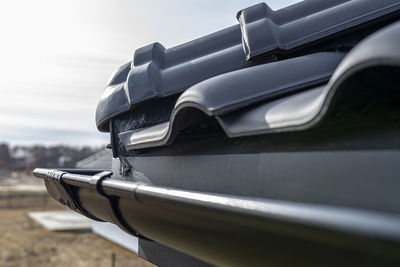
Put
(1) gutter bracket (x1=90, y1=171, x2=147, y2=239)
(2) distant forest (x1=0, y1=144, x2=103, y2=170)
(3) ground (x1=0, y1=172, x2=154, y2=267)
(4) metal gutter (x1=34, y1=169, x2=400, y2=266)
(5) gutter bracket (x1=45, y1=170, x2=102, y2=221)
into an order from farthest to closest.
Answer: (2) distant forest (x1=0, y1=144, x2=103, y2=170), (3) ground (x1=0, y1=172, x2=154, y2=267), (5) gutter bracket (x1=45, y1=170, x2=102, y2=221), (1) gutter bracket (x1=90, y1=171, x2=147, y2=239), (4) metal gutter (x1=34, y1=169, x2=400, y2=266)

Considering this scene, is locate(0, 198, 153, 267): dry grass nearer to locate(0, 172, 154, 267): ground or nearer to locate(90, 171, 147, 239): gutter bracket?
locate(0, 172, 154, 267): ground

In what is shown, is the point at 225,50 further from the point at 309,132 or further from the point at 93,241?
the point at 93,241

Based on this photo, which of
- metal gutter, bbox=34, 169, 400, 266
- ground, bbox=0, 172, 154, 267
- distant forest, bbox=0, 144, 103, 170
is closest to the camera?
metal gutter, bbox=34, 169, 400, 266

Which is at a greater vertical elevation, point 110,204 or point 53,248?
point 110,204

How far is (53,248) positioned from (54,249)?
0.13m

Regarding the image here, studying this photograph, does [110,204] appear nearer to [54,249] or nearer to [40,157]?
[54,249]

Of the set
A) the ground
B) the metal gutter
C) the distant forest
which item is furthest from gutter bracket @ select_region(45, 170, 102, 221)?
the distant forest

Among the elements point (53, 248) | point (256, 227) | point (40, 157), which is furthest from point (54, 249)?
point (40, 157)

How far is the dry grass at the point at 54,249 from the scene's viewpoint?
9203mm

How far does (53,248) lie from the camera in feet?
34.3

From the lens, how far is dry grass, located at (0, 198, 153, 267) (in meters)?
9.20

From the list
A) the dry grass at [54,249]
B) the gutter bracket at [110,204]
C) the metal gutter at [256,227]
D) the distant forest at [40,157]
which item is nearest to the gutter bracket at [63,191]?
the gutter bracket at [110,204]

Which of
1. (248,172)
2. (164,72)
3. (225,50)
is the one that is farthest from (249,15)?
(248,172)

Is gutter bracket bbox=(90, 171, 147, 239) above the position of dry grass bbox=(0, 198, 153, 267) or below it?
above
